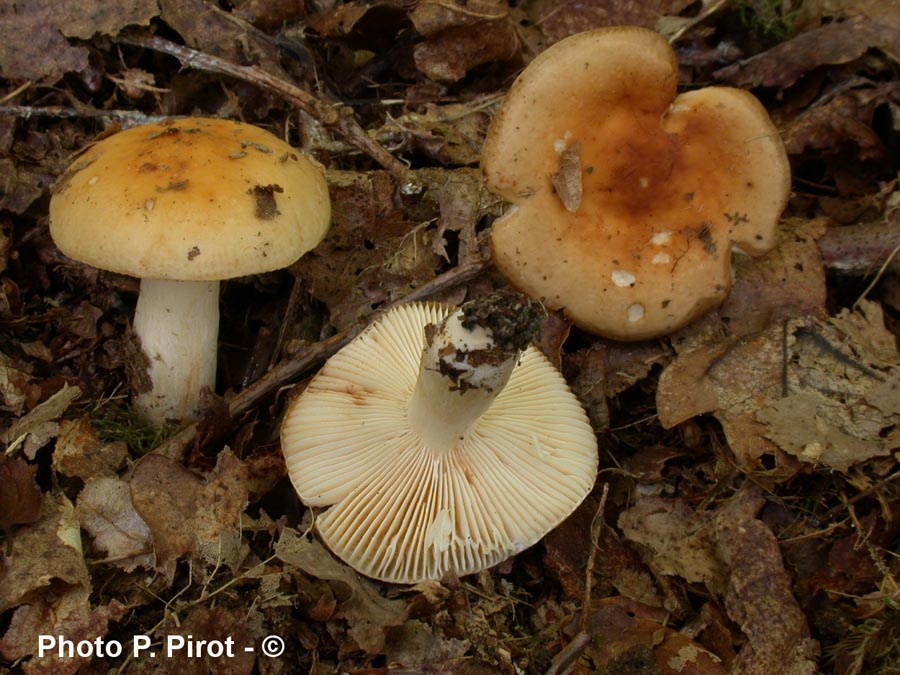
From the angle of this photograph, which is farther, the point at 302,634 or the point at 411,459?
the point at 411,459

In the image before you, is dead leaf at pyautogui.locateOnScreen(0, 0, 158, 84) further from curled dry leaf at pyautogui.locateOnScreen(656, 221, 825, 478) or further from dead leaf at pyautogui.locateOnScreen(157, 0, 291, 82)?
curled dry leaf at pyautogui.locateOnScreen(656, 221, 825, 478)

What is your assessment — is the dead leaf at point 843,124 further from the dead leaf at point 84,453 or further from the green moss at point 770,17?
the dead leaf at point 84,453

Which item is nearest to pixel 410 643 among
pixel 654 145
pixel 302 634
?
pixel 302 634

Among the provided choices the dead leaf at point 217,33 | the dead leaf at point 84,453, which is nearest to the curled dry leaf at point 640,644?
the dead leaf at point 84,453

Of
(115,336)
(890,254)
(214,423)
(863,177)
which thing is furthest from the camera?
(863,177)

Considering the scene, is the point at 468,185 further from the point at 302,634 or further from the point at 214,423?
the point at 302,634

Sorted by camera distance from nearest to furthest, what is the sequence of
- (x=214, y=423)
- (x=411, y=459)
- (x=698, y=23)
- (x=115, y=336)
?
(x=411, y=459) → (x=214, y=423) → (x=115, y=336) → (x=698, y=23)

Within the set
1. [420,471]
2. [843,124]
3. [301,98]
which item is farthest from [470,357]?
[843,124]

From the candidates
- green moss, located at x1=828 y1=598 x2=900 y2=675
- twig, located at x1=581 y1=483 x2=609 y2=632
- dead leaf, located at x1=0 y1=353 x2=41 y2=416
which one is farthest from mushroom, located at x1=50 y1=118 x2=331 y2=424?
green moss, located at x1=828 y1=598 x2=900 y2=675
